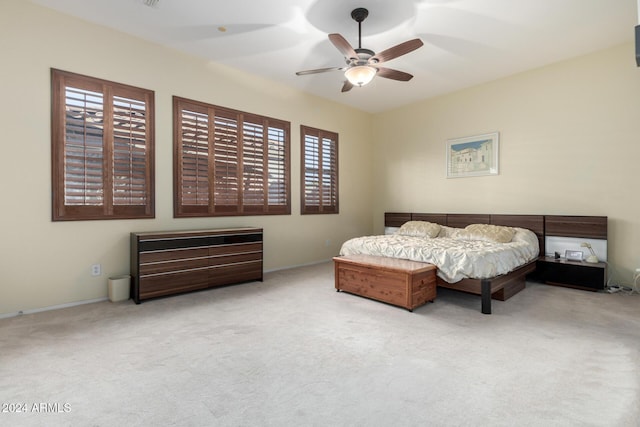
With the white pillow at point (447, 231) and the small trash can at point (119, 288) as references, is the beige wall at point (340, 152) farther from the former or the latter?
the white pillow at point (447, 231)

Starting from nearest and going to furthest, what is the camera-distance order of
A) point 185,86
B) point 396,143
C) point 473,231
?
point 185,86, point 473,231, point 396,143

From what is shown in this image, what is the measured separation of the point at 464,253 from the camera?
347 cm

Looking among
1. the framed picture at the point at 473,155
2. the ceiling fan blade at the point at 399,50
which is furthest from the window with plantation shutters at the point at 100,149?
the framed picture at the point at 473,155

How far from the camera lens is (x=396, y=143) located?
6.75m

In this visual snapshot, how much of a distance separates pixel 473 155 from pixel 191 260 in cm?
493

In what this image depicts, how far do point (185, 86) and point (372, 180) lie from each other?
4318mm

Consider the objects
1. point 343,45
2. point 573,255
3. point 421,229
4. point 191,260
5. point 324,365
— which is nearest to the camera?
point 324,365

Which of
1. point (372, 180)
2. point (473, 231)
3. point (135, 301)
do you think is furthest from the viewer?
point (372, 180)

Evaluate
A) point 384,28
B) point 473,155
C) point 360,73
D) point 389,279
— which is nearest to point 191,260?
point 389,279

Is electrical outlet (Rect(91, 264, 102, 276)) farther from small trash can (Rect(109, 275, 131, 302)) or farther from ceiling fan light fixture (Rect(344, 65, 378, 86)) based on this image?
ceiling fan light fixture (Rect(344, 65, 378, 86))

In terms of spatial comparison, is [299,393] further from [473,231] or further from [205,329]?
[473,231]

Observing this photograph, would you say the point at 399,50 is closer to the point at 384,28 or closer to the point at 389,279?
the point at 384,28

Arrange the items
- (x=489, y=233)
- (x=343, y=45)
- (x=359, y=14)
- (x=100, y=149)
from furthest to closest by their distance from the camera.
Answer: (x=489, y=233), (x=100, y=149), (x=359, y=14), (x=343, y=45)

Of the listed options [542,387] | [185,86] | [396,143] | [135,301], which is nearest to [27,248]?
[135,301]
